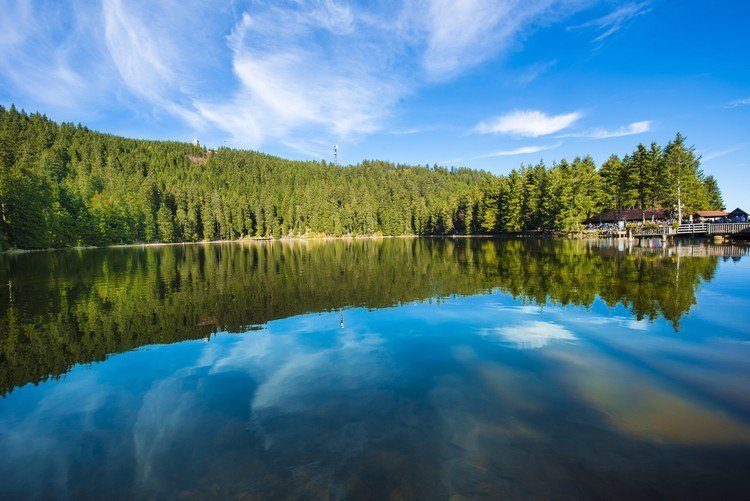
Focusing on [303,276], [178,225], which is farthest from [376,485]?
[178,225]

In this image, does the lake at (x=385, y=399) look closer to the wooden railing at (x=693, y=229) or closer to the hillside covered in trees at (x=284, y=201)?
the wooden railing at (x=693, y=229)

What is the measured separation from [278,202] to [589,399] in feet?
596

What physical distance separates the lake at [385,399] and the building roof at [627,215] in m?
88.7

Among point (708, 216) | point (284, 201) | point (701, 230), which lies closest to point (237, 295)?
point (701, 230)

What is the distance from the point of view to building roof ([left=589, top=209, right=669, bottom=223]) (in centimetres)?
9819

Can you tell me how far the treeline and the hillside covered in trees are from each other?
51.3 metres

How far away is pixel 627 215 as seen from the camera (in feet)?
334

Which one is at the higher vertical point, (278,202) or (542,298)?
(278,202)

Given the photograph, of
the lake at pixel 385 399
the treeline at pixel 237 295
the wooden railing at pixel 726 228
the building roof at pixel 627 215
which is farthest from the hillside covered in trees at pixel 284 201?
the lake at pixel 385 399

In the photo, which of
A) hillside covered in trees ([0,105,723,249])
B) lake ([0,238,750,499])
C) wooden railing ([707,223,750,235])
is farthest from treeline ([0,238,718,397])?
hillside covered in trees ([0,105,723,249])

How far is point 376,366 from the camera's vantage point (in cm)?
1302

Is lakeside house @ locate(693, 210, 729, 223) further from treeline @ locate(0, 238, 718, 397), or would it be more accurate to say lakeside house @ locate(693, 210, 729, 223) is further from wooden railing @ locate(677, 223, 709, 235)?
treeline @ locate(0, 238, 718, 397)

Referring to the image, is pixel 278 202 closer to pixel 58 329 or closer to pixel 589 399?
pixel 58 329

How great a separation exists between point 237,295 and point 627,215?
10715cm
